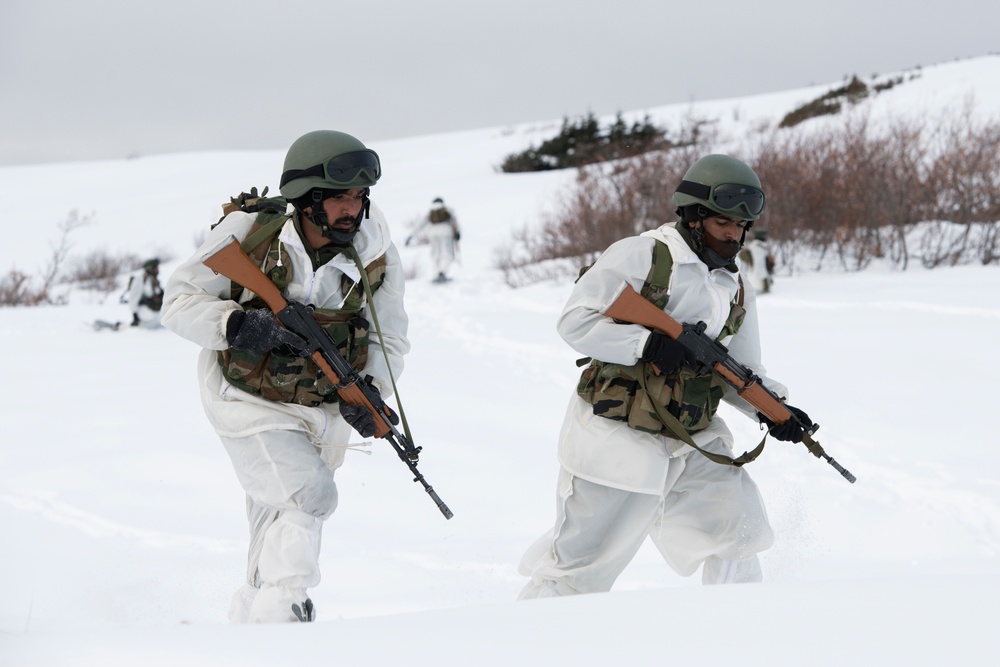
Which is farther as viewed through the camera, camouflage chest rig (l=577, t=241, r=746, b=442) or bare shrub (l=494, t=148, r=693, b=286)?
bare shrub (l=494, t=148, r=693, b=286)

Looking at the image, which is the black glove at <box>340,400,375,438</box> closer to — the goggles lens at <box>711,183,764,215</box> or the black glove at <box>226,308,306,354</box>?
the black glove at <box>226,308,306,354</box>

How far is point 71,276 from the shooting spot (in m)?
18.9

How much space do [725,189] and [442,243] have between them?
10.5 meters

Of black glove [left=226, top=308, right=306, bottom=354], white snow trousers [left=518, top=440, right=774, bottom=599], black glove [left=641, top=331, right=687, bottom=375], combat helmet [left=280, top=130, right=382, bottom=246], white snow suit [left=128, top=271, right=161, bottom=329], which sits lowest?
white snow suit [left=128, top=271, right=161, bottom=329]

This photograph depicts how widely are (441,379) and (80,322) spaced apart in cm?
537

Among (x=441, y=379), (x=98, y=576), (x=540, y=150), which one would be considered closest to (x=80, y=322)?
(x=441, y=379)

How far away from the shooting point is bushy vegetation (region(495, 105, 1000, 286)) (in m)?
11.5

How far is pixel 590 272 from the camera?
2.96m

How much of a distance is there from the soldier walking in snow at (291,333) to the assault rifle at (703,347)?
2.53 ft

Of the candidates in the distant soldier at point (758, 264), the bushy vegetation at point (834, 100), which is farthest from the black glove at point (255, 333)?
the bushy vegetation at point (834, 100)

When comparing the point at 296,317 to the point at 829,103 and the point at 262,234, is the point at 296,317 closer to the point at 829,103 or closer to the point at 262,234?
the point at 262,234

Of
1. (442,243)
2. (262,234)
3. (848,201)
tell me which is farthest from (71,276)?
(262,234)

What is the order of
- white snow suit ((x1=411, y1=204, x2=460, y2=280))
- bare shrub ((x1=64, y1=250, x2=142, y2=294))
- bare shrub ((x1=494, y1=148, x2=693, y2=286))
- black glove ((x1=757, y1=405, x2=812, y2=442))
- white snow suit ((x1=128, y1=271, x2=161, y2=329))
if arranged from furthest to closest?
bare shrub ((x1=64, y1=250, x2=142, y2=294)), white snow suit ((x1=411, y1=204, x2=460, y2=280)), bare shrub ((x1=494, y1=148, x2=693, y2=286)), white snow suit ((x1=128, y1=271, x2=161, y2=329)), black glove ((x1=757, y1=405, x2=812, y2=442))

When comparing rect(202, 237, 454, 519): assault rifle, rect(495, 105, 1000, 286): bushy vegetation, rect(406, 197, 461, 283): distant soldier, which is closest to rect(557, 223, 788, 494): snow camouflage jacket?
rect(202, 237, 454, 519): assault rifle
